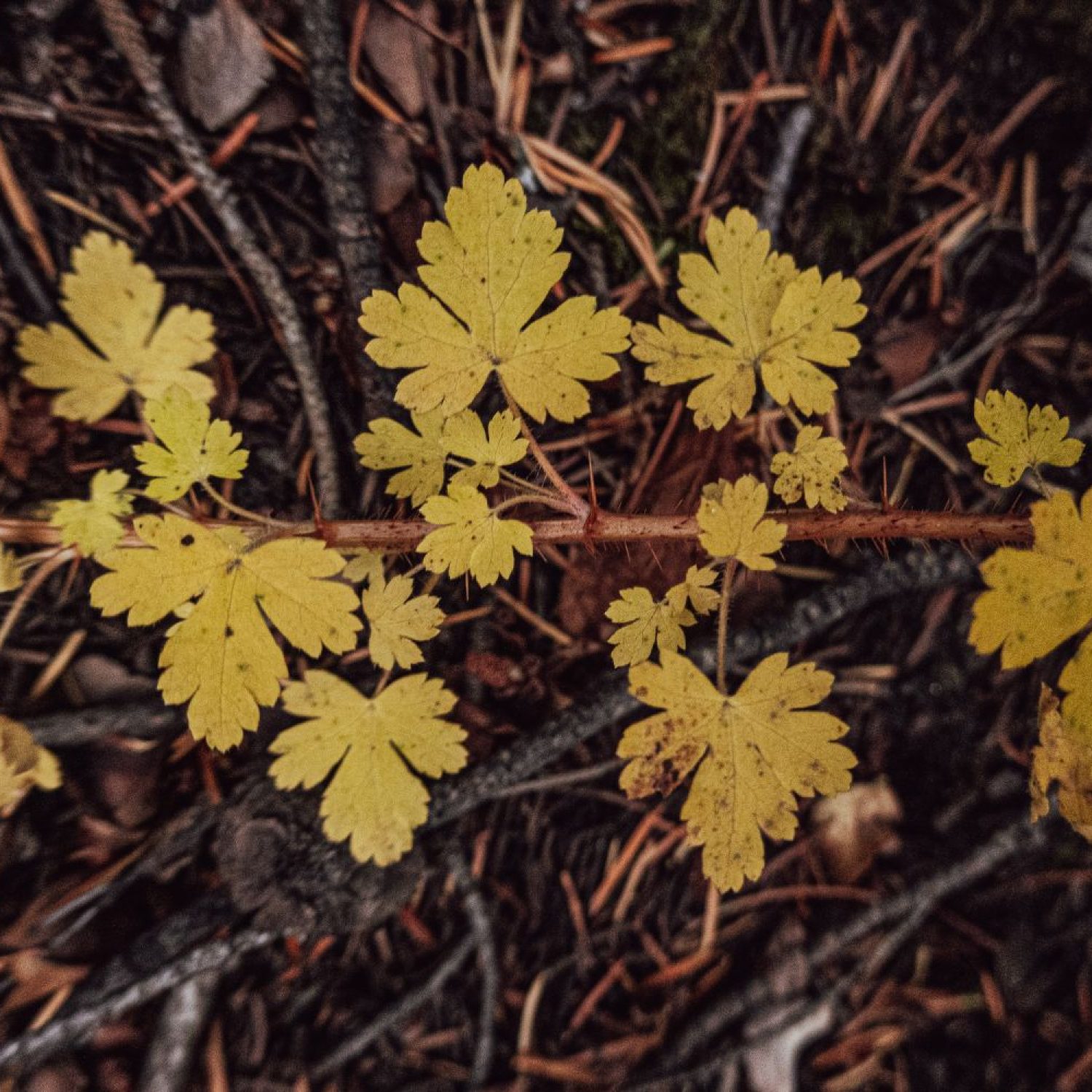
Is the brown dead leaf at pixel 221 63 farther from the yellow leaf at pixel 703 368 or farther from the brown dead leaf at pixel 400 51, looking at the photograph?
the yellow leaf at pixel 703 368

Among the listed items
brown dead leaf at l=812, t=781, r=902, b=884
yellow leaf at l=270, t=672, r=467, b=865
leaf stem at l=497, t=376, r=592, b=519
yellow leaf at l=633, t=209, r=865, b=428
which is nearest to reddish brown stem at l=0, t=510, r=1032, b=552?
leaf stem at l=497, t=376, r=592, b=519

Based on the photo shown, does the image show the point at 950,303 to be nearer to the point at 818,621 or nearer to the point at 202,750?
the point at 818,621

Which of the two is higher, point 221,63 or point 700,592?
point 221,63

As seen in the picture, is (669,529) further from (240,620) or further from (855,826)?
(855,826)

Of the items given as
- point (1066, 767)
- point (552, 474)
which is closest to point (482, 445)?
point (552, 474)

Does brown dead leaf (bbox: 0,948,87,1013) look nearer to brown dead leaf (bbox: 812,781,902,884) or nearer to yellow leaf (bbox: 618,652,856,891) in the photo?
yellow leaf (bbox: 618,652,856,891)

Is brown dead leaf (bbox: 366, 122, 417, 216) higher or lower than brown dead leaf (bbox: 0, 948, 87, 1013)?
higher
